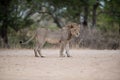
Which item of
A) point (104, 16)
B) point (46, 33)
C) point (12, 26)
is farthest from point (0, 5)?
point (104, 16)

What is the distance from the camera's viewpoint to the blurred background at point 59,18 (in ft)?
77.8

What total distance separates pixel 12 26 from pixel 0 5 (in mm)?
1858

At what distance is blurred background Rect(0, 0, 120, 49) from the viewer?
23.7 meters

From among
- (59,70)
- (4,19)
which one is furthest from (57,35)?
(4,19)

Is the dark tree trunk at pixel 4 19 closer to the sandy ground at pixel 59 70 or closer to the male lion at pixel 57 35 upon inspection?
the male lion at pixel 57 35

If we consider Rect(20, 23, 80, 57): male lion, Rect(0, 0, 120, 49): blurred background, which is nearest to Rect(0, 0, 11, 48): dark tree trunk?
Rect(0, 0, 120, 49): blurred background

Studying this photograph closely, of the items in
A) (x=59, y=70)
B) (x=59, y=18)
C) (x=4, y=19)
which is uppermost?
(x=4, y=19)

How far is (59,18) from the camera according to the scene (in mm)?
Result: 33344

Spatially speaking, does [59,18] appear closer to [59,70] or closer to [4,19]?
[4,19]

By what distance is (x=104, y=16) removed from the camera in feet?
111

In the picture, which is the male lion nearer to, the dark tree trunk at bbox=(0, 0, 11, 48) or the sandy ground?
the sandy ground

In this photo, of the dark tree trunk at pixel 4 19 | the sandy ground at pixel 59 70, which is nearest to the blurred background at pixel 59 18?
the dark tree trunk at pixel 4 19

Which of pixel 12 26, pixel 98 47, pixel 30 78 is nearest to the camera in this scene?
pixel 30 78

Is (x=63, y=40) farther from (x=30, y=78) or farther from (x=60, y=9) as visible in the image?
(x=60, y=9)
